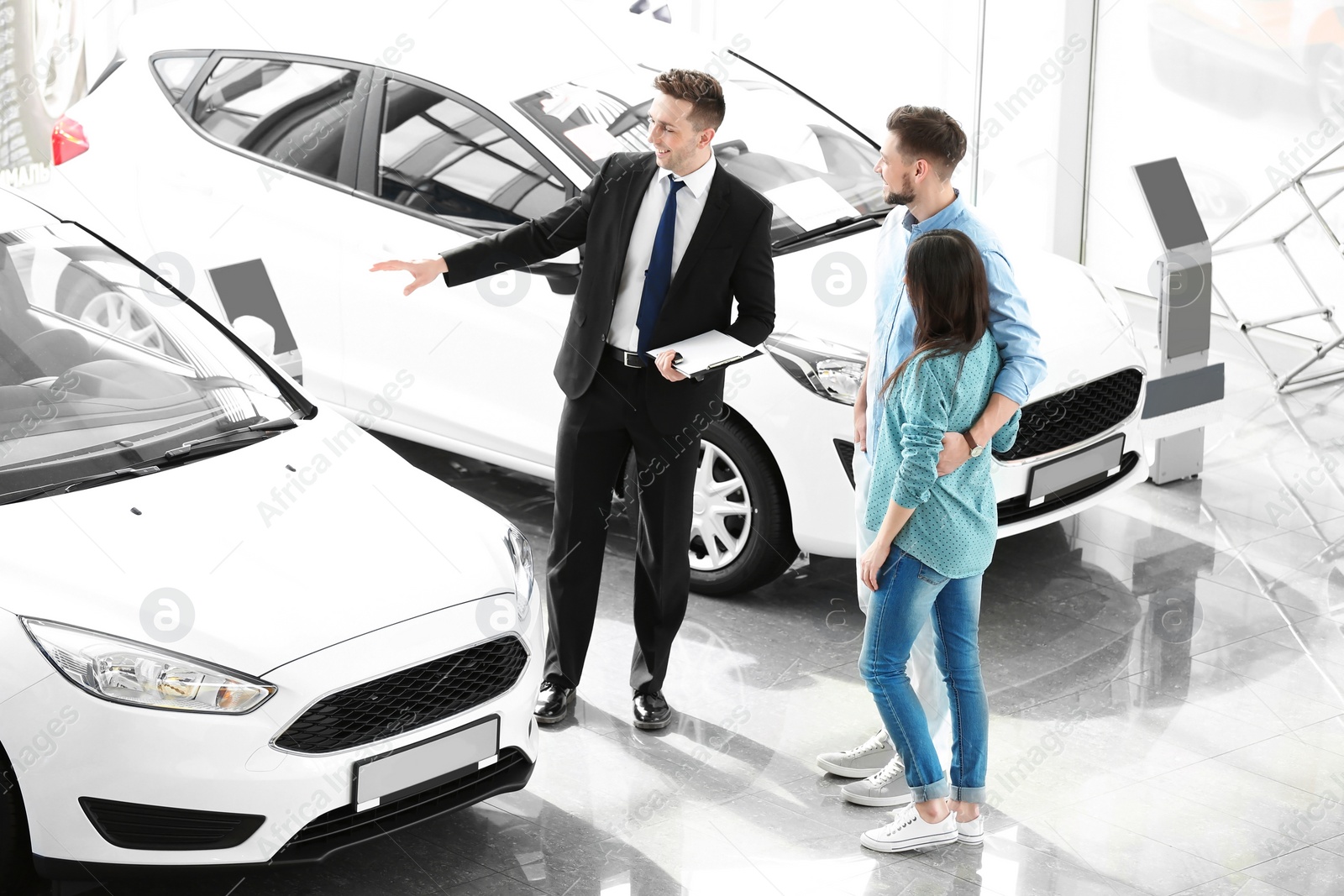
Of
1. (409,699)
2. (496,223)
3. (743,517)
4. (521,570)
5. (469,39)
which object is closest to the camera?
(409,699)

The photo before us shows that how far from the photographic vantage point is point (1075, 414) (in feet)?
16.3

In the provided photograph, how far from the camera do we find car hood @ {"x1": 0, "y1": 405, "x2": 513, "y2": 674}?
3100mm

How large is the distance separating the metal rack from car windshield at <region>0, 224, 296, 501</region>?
4.83m

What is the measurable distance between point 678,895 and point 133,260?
225 centimetres

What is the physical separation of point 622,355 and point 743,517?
3.65 feet

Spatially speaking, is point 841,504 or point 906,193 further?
point 841,504

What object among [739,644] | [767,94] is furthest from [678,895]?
[767,94]

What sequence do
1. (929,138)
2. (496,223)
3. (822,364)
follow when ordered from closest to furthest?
(929,138), (822,364), (496,223)

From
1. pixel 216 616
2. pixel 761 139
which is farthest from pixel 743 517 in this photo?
pixel 216 616

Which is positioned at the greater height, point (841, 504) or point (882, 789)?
point (841, 504)

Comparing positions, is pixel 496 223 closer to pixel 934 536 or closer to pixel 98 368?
pixel 98 368

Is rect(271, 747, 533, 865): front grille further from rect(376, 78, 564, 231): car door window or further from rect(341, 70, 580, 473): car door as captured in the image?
rect(376, 78, 564, 231): car door window

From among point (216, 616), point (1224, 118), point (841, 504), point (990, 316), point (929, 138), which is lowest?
point (841, 504)

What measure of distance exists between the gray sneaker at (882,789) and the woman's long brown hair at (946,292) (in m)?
1.18
